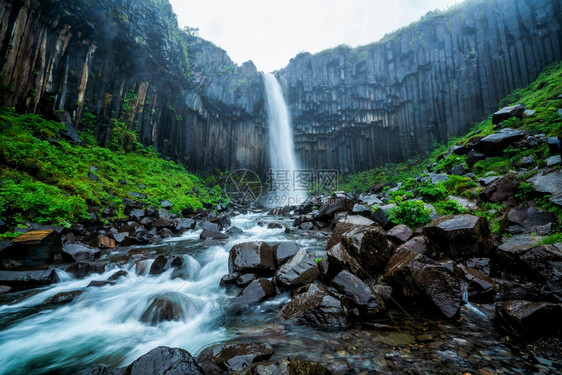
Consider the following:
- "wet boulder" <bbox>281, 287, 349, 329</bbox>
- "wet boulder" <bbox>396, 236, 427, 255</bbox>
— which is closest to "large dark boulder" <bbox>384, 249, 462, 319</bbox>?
"wet boulder" <bbox>396, 236, 427, 255</bbox>

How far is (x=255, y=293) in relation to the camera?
13.7ft

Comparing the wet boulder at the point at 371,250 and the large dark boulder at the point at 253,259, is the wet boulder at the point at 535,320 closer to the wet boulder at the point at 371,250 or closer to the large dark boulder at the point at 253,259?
the wet boulder at the point at 371,250

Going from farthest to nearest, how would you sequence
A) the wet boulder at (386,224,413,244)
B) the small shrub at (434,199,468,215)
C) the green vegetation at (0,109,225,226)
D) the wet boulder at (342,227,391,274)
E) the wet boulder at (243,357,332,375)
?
the green vegetation at (0,109,225,226) < the small shrub at (434,199,468,215) < the wet boulder at (386,224,413,244) < the wet boulder at (342,227,391,274) < the wet boulder at (243,357,332,375)

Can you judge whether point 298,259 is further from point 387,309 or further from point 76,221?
point 76,221

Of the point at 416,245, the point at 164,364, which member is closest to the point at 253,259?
the point at 164,364

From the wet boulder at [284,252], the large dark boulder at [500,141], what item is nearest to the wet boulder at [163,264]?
the wet boulder at [284,252]

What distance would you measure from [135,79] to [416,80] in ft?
101

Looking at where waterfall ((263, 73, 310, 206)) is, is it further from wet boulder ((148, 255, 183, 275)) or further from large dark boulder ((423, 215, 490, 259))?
large dark boulder ((423, 215, 490, 259))

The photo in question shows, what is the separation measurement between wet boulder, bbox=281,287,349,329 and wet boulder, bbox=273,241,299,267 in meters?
1.55

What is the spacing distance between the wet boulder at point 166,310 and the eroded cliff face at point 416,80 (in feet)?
93.5

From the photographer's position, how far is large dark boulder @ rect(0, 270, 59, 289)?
4664 millimetres

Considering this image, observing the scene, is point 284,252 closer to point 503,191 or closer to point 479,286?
point 479,286

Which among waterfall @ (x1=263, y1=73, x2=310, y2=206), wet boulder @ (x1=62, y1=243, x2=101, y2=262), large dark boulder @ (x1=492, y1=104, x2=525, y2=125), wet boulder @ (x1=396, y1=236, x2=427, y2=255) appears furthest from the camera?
waterfall @ (x1=263, y1=73, x2=310, y2=206)

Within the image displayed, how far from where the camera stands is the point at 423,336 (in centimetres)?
269
